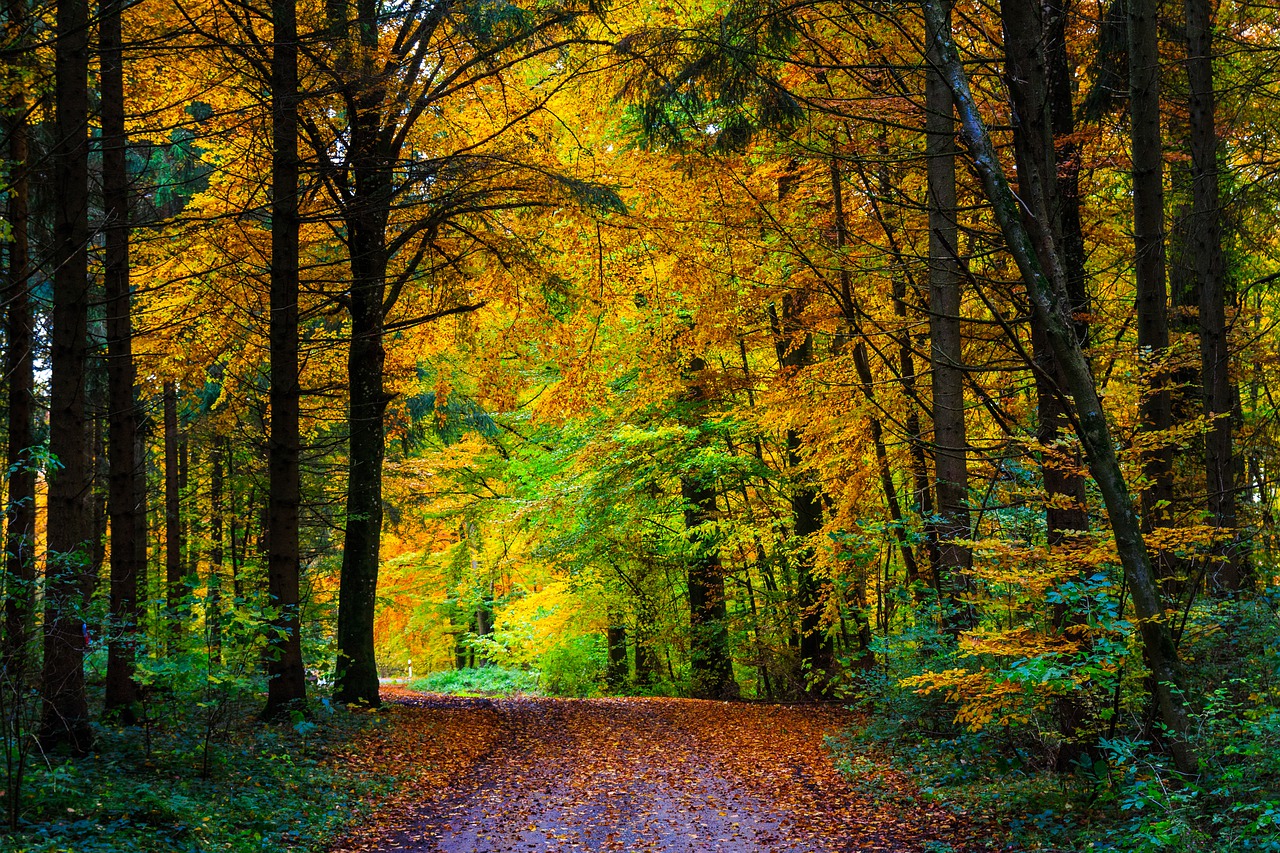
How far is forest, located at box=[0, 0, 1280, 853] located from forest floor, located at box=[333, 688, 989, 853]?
33 centimetres

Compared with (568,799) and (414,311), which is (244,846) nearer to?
(568,799)

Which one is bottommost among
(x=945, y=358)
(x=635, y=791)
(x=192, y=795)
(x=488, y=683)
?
(x=488, y=683)

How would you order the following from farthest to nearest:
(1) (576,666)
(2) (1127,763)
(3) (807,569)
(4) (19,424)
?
(1) (576,666)
(3) (807,569)
(4) (19,424)
(2) (1127,763)

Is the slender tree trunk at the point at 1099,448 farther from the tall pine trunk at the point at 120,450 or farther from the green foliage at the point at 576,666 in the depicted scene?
the green foliage at the point at 576,666

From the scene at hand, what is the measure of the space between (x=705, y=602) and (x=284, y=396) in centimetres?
1011

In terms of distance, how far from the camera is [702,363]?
53.0ft

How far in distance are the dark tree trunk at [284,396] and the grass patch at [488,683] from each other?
1409cm

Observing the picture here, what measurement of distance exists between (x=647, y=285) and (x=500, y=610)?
14.5 meters

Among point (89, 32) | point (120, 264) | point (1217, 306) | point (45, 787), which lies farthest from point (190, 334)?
point (1217, 306)

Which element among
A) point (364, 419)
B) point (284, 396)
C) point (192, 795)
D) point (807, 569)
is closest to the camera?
point (192, 795)

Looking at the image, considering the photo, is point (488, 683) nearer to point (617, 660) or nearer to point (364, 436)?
point (617, 660)

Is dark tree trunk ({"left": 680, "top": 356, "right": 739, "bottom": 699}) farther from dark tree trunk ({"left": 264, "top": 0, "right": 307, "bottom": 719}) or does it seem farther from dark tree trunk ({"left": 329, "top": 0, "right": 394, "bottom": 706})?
dark tree trunk ({"left": 264, "top": 0, "right": 307, "bottom": 719})

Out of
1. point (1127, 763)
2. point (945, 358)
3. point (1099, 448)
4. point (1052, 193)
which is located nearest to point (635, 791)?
point (1127, 763)

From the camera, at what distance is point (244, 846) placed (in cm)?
538
